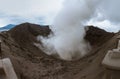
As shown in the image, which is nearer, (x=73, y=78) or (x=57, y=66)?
(x=73, y=78)

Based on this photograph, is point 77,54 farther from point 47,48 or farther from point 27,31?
point 27,31

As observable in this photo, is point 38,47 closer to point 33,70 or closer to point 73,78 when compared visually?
point 33,70

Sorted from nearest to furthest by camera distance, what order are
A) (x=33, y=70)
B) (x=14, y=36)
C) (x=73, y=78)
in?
(x=73, y=78) < (x=33, y=70) < (x=14, y=36)

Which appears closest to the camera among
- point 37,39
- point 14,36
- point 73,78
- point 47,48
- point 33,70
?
point 73,78

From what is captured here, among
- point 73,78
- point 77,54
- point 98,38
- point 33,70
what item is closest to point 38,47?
point 77,54

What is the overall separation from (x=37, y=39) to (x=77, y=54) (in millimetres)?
3738

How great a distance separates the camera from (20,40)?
15.0 metres

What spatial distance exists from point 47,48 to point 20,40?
2.25m

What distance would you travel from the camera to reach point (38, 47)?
51.4 ft

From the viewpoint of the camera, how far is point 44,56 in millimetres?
13453

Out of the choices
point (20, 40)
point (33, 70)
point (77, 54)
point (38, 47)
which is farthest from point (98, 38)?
point (33, 70)

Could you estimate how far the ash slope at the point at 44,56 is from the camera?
8.74m

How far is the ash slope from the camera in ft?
28.7

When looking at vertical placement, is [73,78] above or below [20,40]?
below
